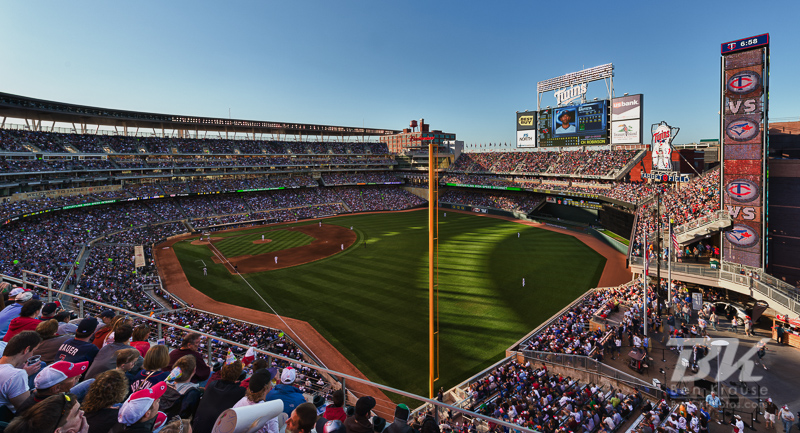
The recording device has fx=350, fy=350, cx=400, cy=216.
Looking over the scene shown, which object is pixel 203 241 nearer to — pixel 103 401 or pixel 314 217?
pixel 314 217

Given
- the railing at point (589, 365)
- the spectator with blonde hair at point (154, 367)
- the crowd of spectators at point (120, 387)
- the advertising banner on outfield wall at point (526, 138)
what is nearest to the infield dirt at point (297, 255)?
the railing at point (589, 365)

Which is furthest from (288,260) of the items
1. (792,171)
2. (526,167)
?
(526,167)

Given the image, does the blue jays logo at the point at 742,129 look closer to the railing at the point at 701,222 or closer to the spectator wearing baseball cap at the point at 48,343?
the railing at the point at 701,222

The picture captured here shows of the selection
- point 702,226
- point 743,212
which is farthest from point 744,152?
point 702,226

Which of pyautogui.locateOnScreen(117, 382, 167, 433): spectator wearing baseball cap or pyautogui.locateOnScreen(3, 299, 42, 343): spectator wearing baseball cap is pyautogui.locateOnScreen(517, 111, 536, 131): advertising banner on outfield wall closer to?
pyautogui.locateOnScreen(3, 299, 42, 343): spectator wearing baseball cap

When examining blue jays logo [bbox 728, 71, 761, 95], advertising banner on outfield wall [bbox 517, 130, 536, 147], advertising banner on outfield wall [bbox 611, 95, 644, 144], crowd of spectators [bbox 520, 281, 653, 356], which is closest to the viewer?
crowd of spectators [bbox 520, 281, 653, 356]

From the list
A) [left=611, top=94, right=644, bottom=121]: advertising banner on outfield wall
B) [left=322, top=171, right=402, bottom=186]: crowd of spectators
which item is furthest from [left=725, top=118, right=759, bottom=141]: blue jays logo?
[left=322, top=171, right=402, bottom=186]: crowd of spectators

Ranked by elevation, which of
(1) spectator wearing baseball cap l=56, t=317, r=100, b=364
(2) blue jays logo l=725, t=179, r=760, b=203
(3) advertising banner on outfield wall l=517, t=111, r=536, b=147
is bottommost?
(1) spectator wearing baseball cap l=56, t=317, r=100, b=364
